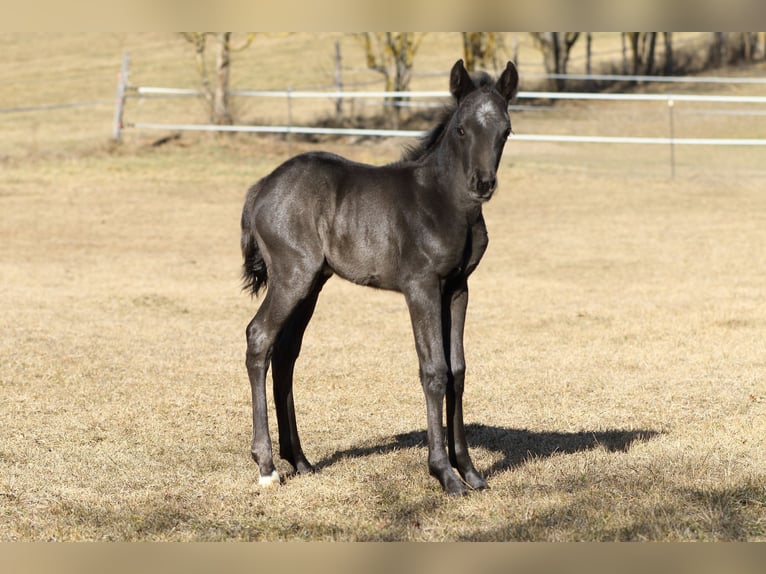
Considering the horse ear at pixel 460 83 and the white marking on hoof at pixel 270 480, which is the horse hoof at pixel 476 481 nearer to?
the white marking on hoof at pixel 270 480

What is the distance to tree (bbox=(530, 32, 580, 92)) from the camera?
128 feet

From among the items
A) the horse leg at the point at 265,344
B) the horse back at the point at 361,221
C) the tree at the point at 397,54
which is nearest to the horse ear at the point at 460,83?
the horse back at the point at 361,221

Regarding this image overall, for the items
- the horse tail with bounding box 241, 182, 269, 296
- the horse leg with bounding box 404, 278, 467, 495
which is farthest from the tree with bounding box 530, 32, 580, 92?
the horse leg with bounding box 404, 278, 467, 495

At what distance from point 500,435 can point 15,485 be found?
3.35 metres

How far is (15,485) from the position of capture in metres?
6.16

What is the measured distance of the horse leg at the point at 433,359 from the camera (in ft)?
19.4

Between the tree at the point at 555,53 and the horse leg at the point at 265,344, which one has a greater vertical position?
the horse leg at the point at 265,344

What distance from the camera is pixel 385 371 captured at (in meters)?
10.0

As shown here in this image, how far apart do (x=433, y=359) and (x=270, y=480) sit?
3.92ft

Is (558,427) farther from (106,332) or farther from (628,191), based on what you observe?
(628,191)

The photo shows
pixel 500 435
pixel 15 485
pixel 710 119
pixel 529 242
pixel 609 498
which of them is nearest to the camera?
pixel 609 498

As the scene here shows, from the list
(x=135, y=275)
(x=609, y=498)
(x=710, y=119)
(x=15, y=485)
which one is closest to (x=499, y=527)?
(x=609, y=498)

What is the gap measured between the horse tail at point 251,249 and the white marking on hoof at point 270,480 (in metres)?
1.19

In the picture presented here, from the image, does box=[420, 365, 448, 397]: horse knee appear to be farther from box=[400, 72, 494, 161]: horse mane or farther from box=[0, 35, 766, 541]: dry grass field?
box=[400, 72, 494, 161]: horse mane
